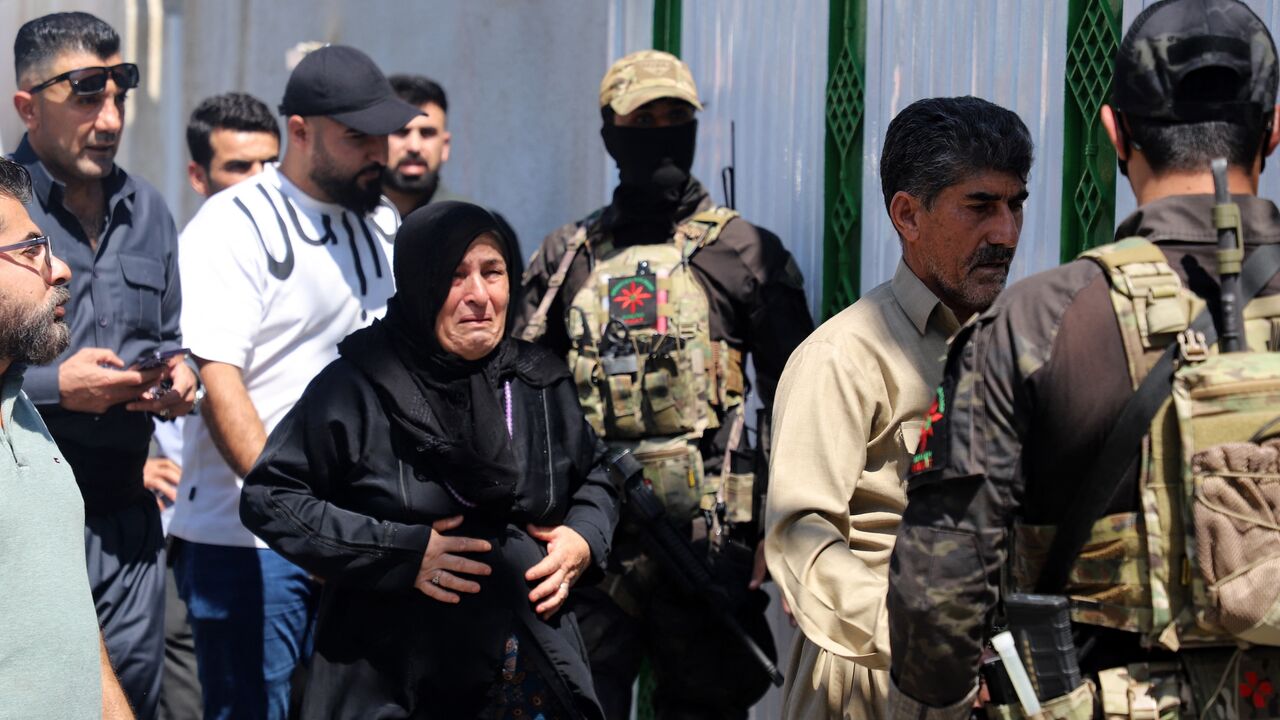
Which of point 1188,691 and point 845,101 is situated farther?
point 845,101

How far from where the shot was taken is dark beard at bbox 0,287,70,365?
8.56 ft

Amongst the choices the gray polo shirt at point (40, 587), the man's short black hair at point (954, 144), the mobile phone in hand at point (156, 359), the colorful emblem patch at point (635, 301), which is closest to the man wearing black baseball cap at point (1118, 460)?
the man's short black hair at point (954, 144)

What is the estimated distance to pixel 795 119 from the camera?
490 centimetres

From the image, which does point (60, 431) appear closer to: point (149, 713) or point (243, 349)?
point (243, 349)

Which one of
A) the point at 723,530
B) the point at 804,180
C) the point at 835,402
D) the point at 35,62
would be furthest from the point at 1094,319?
the point at 35,62

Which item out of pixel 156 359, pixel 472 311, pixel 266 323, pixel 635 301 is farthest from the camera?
pixel 635 301

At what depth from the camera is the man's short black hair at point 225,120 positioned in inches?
241

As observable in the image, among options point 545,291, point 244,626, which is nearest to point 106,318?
point 244,626

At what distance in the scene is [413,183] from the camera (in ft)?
19.5

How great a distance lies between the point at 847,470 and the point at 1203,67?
897 millimetres

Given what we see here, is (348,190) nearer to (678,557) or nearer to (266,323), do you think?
(266,323)

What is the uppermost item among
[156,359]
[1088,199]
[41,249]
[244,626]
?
[1088,199]

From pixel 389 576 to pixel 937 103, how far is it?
5.10 feet

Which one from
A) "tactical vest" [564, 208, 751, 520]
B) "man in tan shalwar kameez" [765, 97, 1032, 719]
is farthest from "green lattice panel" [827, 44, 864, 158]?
"man in tan shalwar kameez" [765, 97, 1032, 719]
